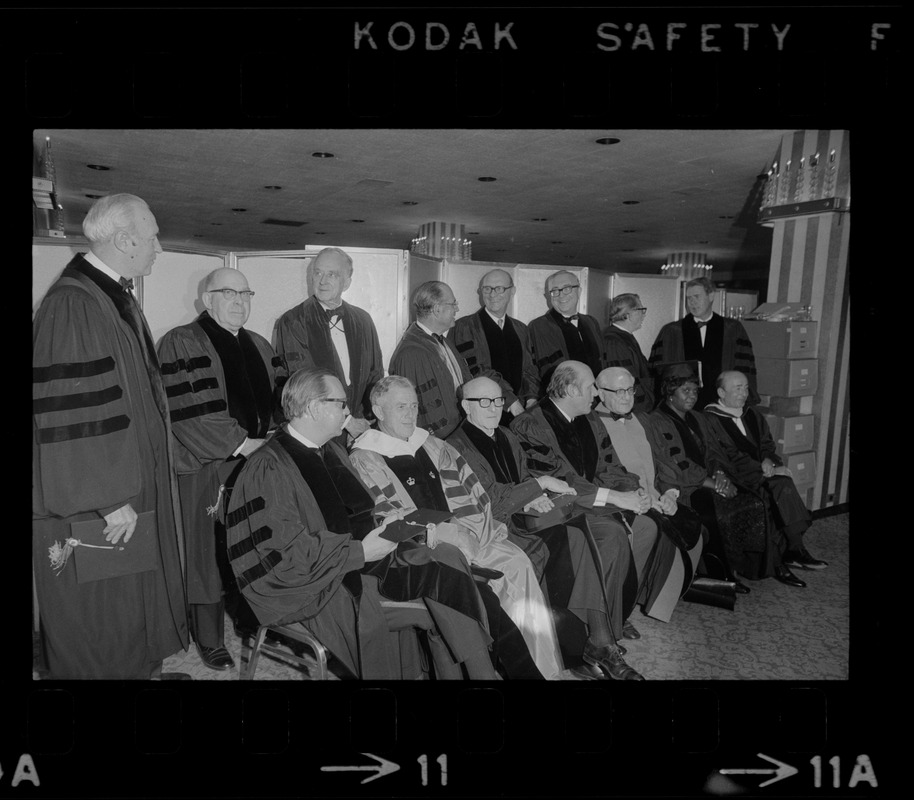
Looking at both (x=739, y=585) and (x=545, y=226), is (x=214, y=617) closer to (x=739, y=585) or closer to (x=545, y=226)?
(x=545, y=226)

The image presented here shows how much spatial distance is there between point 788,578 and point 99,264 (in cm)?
297

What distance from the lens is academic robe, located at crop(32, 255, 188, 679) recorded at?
209 cm

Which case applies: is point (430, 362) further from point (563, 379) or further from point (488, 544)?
point (488, 544)

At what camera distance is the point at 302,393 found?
219cm

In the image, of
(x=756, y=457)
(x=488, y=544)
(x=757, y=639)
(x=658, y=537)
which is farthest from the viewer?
(x=756, y=457)

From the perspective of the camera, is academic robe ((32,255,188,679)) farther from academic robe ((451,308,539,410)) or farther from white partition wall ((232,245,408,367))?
academic robe ((451,308,539,410))

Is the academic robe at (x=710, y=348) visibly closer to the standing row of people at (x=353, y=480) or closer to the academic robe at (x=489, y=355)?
the standing row of people at (x=353, y=480)

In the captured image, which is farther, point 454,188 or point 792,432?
point 792,432

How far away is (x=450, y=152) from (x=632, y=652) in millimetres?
2004

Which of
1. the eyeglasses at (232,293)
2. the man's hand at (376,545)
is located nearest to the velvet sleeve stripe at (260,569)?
the man's hand at (376,545)

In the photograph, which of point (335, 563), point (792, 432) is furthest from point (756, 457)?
point (335, 563)

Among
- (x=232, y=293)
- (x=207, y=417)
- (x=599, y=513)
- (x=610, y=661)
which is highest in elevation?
(x=232, y=293)

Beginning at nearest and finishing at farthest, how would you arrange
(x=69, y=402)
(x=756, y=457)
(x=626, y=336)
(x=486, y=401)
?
(x=69, y=402) < (x=486, y=401) < (x=626, y=336) < (x=756, y=457)

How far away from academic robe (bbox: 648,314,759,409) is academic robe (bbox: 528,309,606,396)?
0.85 ft
